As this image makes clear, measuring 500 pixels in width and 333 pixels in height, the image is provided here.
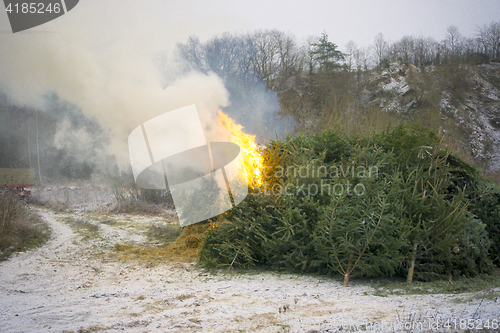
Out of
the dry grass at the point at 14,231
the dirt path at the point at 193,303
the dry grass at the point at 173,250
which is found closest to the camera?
the dirt path at the point at 193,303

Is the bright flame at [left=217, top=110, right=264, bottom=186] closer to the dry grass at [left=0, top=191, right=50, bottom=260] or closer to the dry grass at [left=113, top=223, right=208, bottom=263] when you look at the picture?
the dry grass at [left=113, top=223, right=208, bottom=263]

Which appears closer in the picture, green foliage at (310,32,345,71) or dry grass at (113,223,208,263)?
dry grass at (113,223,208,263)

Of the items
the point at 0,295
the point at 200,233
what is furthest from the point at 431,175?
the point at 0,295

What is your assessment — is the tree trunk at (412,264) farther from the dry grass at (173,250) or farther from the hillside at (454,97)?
the hillside at (454,97)

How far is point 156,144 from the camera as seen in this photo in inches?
416

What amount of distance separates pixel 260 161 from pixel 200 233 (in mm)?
2711

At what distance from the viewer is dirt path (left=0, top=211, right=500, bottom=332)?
11.1 ft

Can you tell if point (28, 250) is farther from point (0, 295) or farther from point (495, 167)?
point (495, 167)

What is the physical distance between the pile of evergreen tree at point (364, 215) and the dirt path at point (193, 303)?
493 millimetres

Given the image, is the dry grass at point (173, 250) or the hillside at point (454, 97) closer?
the dry grass at point (173, 250)

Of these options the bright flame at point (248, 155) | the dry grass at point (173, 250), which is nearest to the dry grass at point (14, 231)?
the dry grass at point (173, 250)

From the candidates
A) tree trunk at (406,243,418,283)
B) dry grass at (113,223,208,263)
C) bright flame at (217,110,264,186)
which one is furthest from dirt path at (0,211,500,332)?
bright flame at (217,110,264,186)

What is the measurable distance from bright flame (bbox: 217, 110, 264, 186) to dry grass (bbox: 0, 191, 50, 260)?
562cm

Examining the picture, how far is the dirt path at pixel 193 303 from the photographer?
339 cm
